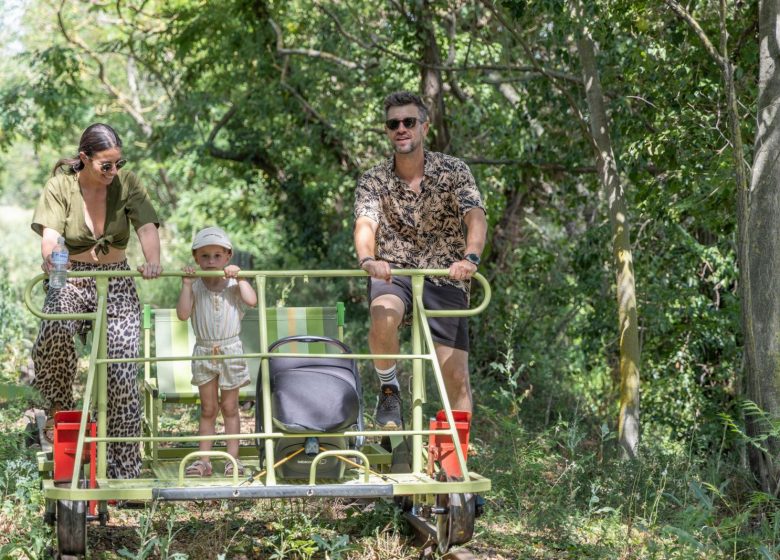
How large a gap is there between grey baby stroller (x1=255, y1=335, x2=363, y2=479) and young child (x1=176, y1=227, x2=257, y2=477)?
582mm

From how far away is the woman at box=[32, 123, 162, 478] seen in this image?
6121 mm

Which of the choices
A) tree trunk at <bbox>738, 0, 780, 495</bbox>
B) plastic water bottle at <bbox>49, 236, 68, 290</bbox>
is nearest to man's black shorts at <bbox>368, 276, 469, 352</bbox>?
plastic water bottle at <bbox>49, 236, 68, 290</bbox>

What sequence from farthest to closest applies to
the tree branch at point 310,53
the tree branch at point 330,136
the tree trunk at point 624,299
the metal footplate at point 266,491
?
the tree branch at point 330,136, the tree branch at point 310,53, the tree trunk at point 624,299, the metal footplate at point 266,491

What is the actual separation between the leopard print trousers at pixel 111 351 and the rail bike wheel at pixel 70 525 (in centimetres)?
113

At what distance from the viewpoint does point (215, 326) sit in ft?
20.6

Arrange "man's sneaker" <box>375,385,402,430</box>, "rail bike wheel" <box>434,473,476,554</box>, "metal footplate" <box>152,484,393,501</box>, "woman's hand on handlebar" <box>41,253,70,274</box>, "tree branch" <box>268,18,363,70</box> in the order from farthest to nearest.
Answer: "tree branch" <box>268,18,363,70</box> → "man's sneaker" <box>375,385,402,430</box> → "woman's hand on handlebar" <box>41,253,70,274</box> → "rail bike wheel" <box>434,473,476,554</box> → "metal footplate" <box>152,484,393,501</box>

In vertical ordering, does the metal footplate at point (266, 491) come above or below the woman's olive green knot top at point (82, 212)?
below

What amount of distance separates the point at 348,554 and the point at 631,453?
3.47 m

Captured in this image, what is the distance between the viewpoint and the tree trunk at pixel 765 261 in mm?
7242

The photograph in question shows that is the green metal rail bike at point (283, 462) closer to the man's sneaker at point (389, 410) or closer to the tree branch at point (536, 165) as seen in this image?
the man's sneaker at point (389, 410)

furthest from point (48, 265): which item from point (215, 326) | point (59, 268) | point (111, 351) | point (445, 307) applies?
point (445, 307)

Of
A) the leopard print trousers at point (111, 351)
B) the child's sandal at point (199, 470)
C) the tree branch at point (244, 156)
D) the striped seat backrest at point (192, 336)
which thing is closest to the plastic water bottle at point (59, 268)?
the leopard print trousers at point (111, 351)

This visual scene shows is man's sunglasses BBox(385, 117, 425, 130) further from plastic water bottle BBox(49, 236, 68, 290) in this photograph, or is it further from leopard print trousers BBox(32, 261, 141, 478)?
plastic water bottle BBox(49, 236, 68, 290)

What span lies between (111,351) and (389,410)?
5.21 feet
